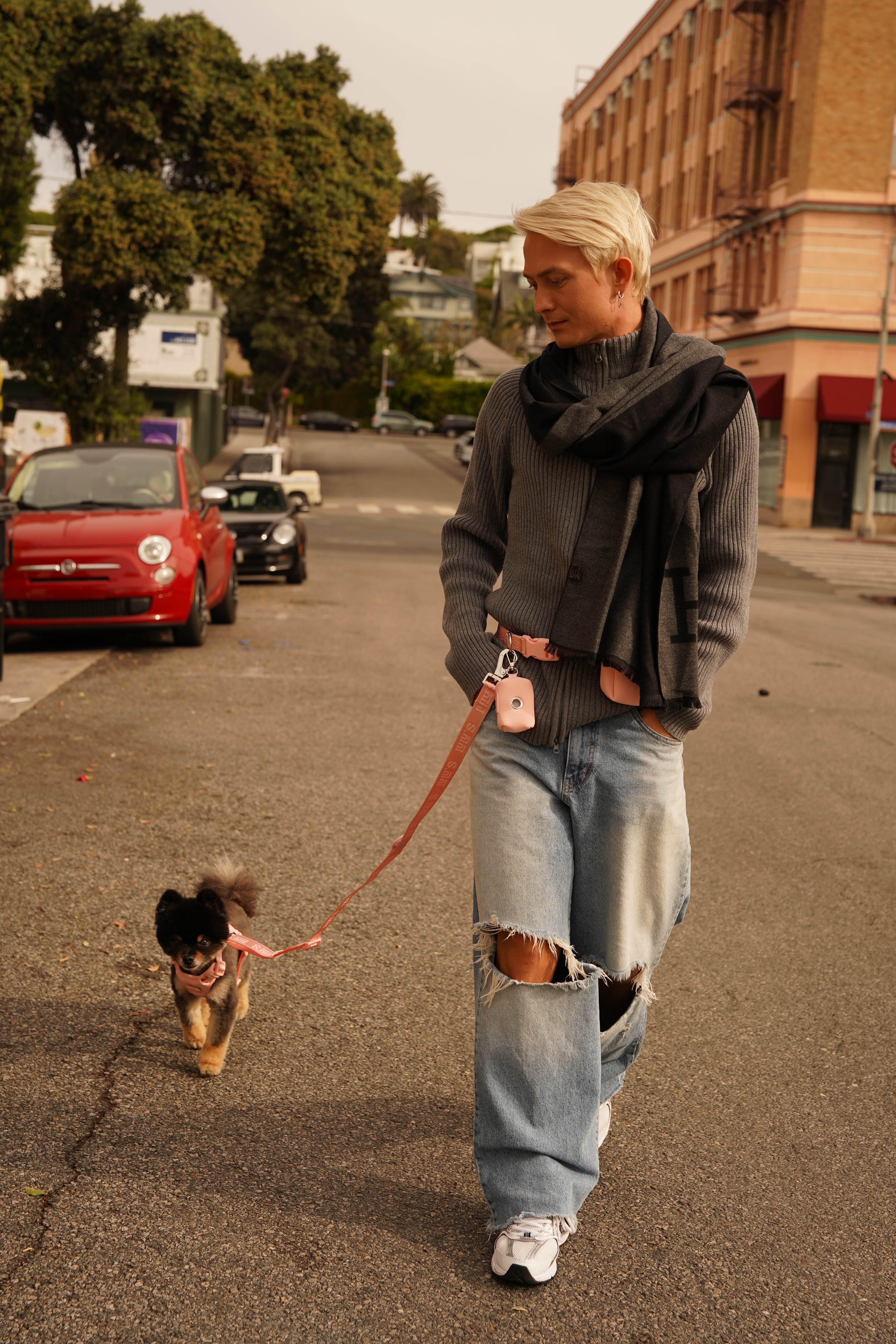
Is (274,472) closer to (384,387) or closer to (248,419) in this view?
(248,419)

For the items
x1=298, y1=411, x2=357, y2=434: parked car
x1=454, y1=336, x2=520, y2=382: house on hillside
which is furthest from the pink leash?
x1=454, y1=336, x2=520, y2=382: house on hillside

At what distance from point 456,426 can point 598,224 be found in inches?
3312

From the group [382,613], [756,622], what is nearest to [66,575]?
[382,613]

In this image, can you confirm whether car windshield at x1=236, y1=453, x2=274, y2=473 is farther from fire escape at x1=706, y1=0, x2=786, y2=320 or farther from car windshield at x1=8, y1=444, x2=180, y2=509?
car windshield at x1=8, y1=444, x2=180, y2=509

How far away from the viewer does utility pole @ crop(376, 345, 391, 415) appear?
290 ft

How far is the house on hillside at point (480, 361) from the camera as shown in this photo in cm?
10456

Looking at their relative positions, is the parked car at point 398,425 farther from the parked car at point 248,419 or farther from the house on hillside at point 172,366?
the house on hillside at point 172,366

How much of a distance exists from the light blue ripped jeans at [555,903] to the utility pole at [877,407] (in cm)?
3756

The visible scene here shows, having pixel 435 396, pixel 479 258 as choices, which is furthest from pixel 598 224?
pixel 479 258

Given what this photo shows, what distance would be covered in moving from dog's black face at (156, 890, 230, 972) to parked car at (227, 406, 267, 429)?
260ft

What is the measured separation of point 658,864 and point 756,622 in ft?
51.8

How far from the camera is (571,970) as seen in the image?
2.84m

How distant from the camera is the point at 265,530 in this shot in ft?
60.4

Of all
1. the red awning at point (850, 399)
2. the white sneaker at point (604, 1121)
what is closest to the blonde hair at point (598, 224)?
the white sneaker at point (604, 1121)
